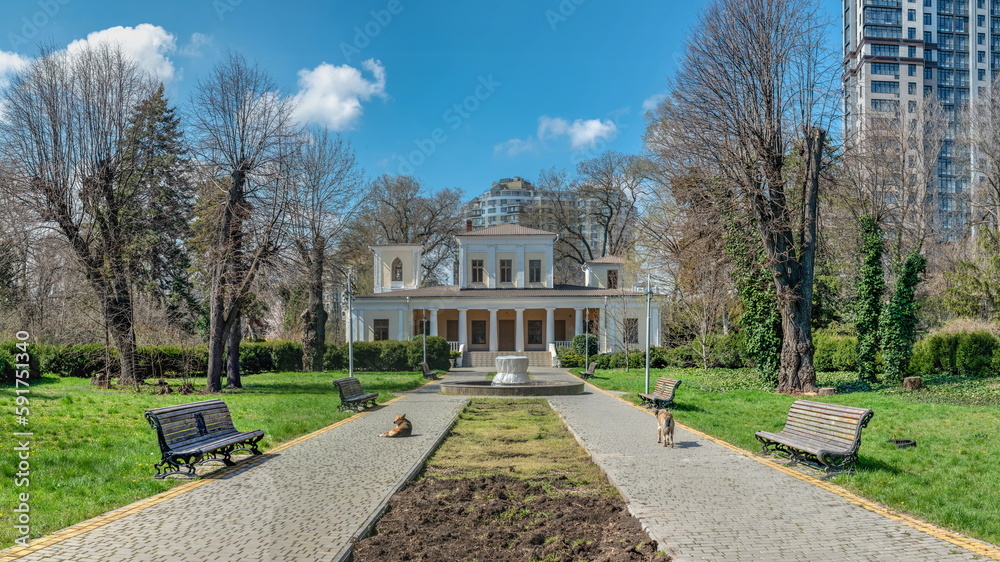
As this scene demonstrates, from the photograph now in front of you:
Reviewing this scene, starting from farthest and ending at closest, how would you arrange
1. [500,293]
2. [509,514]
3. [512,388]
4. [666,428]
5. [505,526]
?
1. [500,293]
2. [512,388]
3. [666,428]
4. [509,514]
5. [505,526]

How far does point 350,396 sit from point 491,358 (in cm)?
2780

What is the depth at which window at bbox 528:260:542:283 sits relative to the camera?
50.4 m

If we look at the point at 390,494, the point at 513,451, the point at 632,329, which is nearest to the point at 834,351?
the point at 632,329

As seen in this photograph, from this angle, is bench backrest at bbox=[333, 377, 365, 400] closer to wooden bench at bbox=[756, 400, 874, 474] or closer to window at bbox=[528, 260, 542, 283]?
wooden bench at bbox=[756, 400, 874, 474]

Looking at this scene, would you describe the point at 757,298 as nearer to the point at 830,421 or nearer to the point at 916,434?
the point at 916,434

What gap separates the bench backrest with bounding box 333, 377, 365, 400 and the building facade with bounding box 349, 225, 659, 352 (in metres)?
27.8

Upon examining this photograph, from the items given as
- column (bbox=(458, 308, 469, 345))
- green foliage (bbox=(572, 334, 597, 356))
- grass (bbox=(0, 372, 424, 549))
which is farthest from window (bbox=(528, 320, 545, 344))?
grass (bbox=(0, 372, 424, 549))

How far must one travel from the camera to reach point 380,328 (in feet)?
153

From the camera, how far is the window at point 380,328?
46.5 m

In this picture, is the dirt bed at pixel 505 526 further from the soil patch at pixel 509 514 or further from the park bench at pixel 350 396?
the park bench at pixel 350 396

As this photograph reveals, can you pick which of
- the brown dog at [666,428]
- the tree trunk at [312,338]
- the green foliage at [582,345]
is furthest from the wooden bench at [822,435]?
the green foliage at [582,345]

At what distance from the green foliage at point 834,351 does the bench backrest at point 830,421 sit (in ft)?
74.5

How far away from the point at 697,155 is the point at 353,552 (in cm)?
1905

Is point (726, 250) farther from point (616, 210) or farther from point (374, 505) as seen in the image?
point (616, 210)
